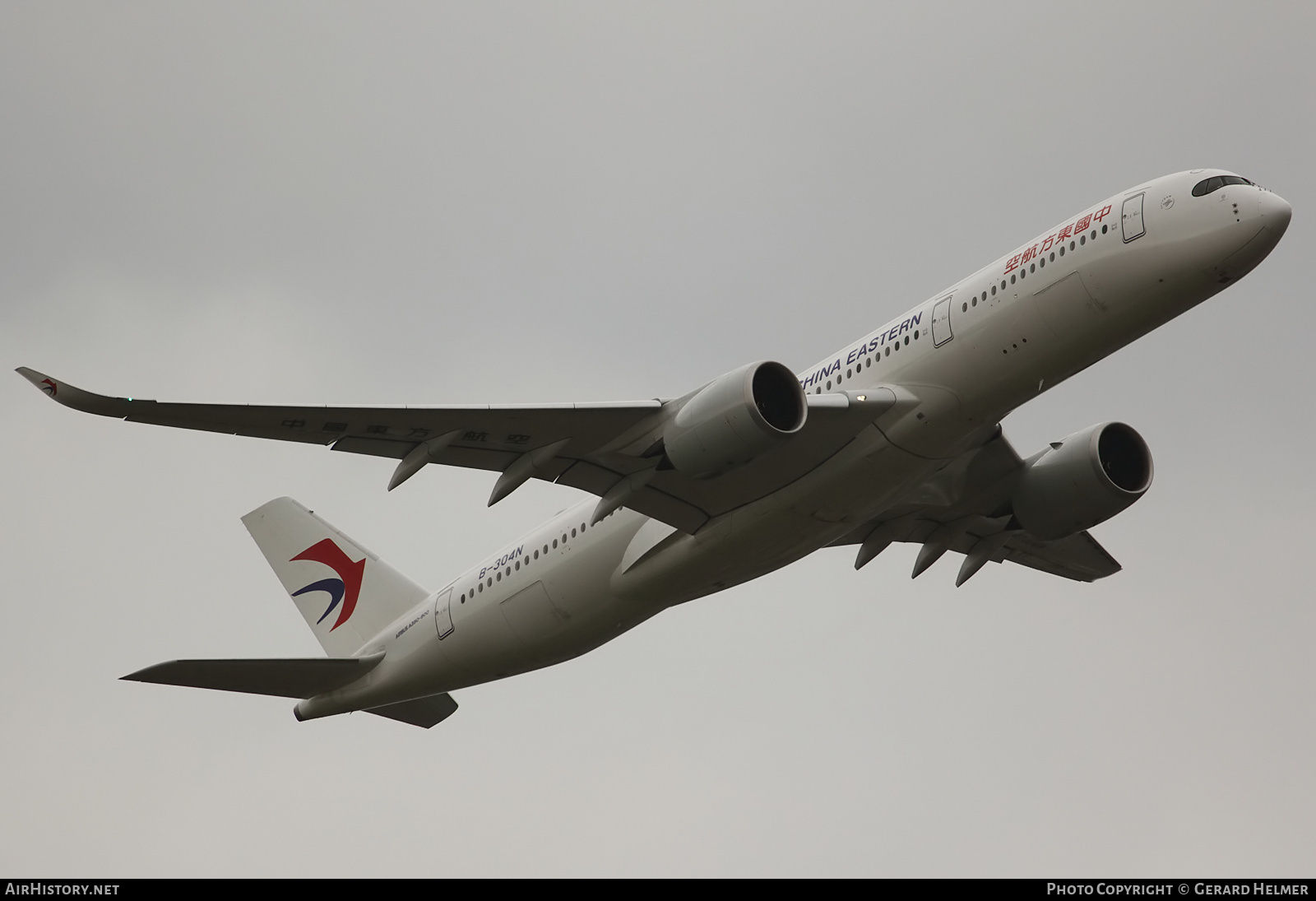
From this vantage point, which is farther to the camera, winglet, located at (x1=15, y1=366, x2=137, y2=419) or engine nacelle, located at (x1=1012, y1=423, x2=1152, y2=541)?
engine nacelle, located at (x1=1012, y1=423, x2=1152, y2=541)

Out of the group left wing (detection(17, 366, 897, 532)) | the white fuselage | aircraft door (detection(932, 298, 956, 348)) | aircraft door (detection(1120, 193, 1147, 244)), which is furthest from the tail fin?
aircraft door (detection(1120, 193, 1147, 244))

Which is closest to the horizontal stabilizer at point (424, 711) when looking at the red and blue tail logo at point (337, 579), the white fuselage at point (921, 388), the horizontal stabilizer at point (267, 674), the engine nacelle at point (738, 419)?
the horizontal stabilizer at point (267, 674)

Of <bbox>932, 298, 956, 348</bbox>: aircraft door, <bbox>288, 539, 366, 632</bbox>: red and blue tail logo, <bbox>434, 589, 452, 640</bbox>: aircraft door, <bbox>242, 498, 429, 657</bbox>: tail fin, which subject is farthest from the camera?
<bbox>288, 539, 366, 632</bbox>: red and blue tail logo

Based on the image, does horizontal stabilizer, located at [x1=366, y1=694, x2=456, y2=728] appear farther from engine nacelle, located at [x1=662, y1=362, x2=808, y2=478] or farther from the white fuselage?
engine nacelle, located at [x1=662, y1=362, x2=808, y2=478]

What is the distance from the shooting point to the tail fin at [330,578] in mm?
33375

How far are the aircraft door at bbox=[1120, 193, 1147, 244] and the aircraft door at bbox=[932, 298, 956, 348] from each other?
3141mm

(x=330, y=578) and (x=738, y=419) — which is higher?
(x=330, y=578)

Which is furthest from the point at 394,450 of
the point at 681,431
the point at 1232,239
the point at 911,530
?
the point at 1232,239

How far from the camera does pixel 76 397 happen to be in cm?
2055

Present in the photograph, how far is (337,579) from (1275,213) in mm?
22271

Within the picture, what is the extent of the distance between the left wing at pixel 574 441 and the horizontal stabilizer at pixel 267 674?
6378 mm

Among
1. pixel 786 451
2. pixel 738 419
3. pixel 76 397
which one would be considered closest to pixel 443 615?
pixel 786 451

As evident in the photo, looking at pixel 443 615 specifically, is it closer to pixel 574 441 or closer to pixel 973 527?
pixel 574 441

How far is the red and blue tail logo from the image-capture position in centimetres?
3403
